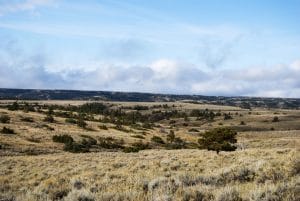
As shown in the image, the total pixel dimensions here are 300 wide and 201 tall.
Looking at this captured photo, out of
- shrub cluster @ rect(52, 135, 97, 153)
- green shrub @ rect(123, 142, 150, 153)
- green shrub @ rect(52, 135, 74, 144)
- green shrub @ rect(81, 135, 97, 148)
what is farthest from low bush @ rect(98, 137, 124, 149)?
green shrub @ rect(52, 135, 74, 144)

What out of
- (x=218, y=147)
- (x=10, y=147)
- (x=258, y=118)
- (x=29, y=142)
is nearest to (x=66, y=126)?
(x=29, y=142)

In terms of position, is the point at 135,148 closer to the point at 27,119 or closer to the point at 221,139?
the point at 221,139

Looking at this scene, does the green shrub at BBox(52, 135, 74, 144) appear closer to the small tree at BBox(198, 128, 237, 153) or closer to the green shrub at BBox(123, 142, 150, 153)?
the green shrub at BBox(123, 142, 150, 153)

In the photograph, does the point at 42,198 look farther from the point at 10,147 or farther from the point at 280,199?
the point at 10,147

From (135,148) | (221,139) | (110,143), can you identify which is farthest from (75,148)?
(221,139)

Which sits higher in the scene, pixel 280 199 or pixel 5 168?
pixel 280 199

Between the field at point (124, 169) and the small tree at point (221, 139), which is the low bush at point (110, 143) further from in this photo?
the small tree at point (221, 139)

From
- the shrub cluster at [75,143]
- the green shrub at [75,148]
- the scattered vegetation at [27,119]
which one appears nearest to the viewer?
the green shrub at [75,148]

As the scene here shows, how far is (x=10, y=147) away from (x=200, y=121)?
78.3m

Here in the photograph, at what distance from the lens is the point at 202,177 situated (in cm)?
1338

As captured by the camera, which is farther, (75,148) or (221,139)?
(75,148)

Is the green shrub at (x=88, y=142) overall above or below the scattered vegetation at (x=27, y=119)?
below

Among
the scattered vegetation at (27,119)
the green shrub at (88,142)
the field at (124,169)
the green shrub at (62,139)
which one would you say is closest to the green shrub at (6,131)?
the field at (124,169)

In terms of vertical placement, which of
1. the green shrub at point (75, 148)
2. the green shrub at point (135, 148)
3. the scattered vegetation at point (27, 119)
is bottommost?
the green shrub at point (135, 148)
